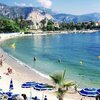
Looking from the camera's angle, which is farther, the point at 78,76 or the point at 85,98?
the point at 78,76

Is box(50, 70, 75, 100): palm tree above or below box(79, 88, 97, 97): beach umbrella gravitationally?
above

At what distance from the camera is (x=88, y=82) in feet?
135

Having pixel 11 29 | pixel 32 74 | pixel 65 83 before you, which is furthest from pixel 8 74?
pixel 11 29

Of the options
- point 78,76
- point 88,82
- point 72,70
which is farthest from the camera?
point 72,70

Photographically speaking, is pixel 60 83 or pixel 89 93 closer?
pixel 60 83

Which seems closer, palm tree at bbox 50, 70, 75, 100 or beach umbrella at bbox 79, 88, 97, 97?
palm tree at bbox 50, 70, 75, 100

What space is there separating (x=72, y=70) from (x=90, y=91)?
20188mm

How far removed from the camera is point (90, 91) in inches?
1221

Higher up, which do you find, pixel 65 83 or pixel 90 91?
pixel 65 83

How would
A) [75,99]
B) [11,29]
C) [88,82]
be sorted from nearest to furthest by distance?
[75,99]
[88,82]
[11,29]

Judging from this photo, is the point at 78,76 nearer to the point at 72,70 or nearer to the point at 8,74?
the point at 72,70

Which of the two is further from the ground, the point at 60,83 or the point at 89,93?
the point at 60,83

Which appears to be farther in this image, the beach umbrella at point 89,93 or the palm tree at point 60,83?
the beach umbrella at point 89,93

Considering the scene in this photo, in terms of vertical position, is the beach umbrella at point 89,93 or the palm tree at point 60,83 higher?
the palm tree at point 60,83
